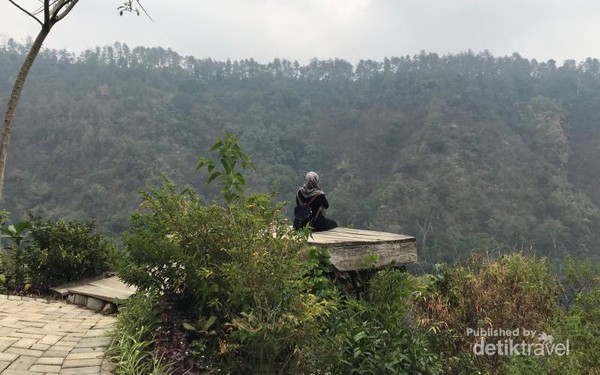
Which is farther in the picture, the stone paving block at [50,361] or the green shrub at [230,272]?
the stone paving block at [50,361]

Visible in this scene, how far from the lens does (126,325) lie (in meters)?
3.58

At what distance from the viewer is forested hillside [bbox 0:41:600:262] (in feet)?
146

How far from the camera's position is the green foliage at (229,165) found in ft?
13.3

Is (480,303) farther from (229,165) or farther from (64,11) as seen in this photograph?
(64,11)

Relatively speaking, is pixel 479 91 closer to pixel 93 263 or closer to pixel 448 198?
pixel 448 198

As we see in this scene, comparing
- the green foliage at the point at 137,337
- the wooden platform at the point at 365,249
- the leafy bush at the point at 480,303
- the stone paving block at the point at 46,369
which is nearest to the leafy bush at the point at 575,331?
the leafy bush at the point at 480,303

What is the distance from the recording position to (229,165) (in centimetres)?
416

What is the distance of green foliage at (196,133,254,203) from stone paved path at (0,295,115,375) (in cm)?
143

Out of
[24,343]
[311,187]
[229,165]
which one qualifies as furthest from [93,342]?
[311,187]

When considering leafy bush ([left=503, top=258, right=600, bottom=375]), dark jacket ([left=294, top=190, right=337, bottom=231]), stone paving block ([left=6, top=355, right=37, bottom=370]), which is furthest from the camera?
dark jacket ([left=294, top=190, right=337, bottom=231])

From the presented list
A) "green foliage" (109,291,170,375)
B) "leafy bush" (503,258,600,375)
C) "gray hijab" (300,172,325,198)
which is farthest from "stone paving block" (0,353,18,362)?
"leafy bush" (503,258,600,375)

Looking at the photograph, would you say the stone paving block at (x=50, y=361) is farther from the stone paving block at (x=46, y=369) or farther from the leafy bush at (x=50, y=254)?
the leafy bush at (x=50, y=254)

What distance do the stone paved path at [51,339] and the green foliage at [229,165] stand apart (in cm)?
143

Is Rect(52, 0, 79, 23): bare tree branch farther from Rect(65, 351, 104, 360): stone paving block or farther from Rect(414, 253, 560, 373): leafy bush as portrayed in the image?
Rect(414, 253, 560, 373): leafy bush
